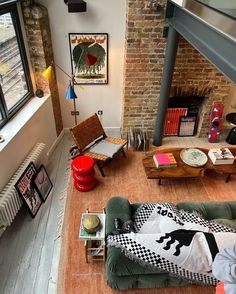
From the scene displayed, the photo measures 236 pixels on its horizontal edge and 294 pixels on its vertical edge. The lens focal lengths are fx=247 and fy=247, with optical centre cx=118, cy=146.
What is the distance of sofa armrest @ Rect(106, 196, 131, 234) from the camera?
2401 millimetres

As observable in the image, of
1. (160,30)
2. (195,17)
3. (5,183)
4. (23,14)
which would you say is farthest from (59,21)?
(5,183)

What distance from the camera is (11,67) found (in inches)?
131

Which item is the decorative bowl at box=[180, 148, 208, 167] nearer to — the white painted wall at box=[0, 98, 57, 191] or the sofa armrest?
the sofa armrest

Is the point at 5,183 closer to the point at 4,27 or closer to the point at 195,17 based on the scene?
the point at 4,27

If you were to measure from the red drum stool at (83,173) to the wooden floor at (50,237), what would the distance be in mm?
114

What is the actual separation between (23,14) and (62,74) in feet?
3.40

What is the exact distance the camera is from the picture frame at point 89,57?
383 cm

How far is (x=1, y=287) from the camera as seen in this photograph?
2.51m

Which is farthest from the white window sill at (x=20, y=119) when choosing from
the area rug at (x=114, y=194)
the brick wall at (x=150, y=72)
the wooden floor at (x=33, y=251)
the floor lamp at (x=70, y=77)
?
the brick wall at (x=150, y=72)

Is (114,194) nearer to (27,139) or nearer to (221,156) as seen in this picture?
(27,139)

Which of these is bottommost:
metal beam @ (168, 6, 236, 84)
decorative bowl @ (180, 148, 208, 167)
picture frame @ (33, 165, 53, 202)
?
picture frame @ (33, 165, 53, 202)

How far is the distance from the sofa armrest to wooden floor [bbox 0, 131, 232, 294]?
656 mm

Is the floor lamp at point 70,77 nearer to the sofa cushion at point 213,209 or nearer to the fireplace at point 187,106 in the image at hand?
the fireplace at point 187,106

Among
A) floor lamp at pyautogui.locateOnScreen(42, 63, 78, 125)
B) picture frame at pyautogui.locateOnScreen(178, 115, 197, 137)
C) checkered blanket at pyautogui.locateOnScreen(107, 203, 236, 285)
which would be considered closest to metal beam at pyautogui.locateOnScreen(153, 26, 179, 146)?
picture frame at pyautogui.locateOnScreen(178, 115, 197, 137)
